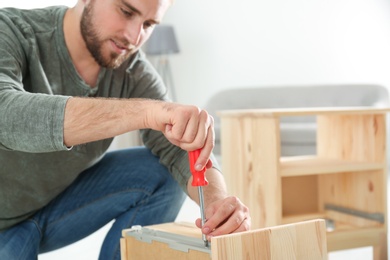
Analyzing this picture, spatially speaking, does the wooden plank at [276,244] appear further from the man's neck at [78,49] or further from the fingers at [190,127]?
the man's neck at [78,49]

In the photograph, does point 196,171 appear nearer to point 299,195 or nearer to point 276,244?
point 276,244

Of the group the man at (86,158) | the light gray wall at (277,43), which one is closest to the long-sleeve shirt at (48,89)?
the man at (86,158)

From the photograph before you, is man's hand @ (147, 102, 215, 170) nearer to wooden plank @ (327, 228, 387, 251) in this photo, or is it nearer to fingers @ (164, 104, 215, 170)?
fingers @ (164, 104, 215, 170)

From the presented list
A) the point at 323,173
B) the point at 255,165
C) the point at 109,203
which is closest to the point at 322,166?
the point at 323,173

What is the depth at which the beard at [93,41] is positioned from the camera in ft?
5.18

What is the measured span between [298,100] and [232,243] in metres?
3.69

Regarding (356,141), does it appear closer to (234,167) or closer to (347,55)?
(234,167)

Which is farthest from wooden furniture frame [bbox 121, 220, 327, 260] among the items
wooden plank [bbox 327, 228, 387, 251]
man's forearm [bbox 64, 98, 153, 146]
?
wooden plank [bbox 327, 228, 387, 251]

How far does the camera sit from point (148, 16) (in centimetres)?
155

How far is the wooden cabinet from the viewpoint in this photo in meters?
2.21

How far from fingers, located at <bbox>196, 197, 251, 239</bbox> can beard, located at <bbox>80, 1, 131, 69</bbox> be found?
530 millimetres

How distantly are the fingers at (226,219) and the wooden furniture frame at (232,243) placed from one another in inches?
1.3

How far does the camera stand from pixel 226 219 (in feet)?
3.96

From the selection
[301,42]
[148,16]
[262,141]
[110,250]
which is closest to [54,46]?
[148,16]
